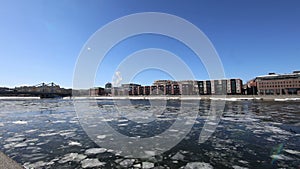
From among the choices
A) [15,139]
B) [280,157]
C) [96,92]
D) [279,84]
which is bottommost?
[15,139]

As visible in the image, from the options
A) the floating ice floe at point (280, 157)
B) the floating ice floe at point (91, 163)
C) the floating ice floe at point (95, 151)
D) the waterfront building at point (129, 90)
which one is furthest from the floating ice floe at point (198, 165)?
the waterfront building at point (129, 90)

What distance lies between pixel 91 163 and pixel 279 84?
93848 mm

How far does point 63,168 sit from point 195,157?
281cm

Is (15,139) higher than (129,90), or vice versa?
(129,90)

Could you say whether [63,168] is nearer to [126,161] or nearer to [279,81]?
[126,161]

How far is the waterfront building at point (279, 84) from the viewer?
72625mm

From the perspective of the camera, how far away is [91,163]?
3.48m

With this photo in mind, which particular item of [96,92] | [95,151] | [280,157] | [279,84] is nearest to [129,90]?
[96,92]

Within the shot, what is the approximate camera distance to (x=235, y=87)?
9038cm

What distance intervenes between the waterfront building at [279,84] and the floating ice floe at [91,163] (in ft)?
299

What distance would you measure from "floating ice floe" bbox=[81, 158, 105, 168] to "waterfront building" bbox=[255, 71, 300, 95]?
3588 inches

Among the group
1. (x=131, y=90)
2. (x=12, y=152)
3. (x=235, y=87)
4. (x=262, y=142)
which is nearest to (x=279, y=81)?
(x=235, y=87)

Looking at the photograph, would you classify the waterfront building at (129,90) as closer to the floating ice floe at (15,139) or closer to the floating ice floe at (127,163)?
the floating ice floe at (15,139)

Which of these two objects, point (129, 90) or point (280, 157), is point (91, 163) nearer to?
point (280, 157)
